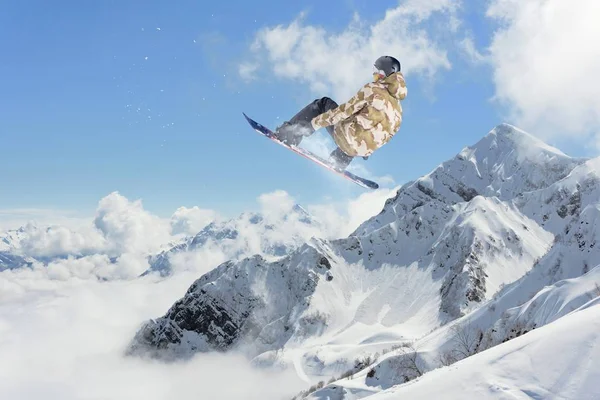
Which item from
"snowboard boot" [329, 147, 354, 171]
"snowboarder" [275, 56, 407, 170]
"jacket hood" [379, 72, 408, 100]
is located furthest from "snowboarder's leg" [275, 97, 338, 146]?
"jacket hood" [379, 72, 408, 100]

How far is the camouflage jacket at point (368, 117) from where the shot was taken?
501 inches

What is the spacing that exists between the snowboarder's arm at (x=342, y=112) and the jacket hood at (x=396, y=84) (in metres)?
0.70

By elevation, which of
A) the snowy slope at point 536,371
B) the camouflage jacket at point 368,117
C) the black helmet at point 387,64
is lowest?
the snowy slope at point 536,371

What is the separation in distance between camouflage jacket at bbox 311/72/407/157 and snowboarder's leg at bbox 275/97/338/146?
1.63ft

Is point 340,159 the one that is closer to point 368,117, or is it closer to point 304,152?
point 304,152

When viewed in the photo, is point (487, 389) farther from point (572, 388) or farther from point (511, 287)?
point (511, 287)

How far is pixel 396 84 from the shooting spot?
12578 millimetres

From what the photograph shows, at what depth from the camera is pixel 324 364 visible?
610 feet

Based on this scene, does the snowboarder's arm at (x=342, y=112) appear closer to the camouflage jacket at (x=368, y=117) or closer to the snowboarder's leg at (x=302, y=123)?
the camouflage jacket at (x=368, y=117)

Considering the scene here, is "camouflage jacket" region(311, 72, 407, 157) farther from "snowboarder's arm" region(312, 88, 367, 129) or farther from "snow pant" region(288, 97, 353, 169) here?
"snow pant" region(288, 97, 353, 169)

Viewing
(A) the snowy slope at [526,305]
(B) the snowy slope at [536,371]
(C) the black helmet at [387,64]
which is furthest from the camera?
(A) the snowy slope at [526,305]

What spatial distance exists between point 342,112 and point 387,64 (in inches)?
77.0

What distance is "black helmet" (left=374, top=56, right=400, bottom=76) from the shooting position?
12234 mm

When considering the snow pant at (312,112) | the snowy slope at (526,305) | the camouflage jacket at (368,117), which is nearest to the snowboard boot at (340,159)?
the snow pant at (312,112)
